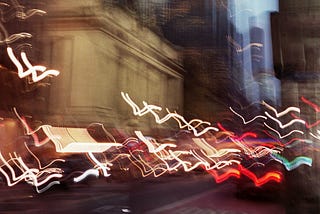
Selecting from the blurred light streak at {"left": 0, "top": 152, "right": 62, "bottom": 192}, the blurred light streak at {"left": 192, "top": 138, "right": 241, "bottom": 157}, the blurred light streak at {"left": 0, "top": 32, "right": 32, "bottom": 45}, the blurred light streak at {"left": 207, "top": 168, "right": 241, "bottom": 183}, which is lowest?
the blurred light streak at {"left": 207, "top": 168, "right": 241, "bottom": 183}

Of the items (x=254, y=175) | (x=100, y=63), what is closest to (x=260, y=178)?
(x=254, y=175)

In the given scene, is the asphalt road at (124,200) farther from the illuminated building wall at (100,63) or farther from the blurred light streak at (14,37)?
the blurred light streak at (14,37)

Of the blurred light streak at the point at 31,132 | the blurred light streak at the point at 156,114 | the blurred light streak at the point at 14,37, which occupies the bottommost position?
the blurred light streak at the point at 31,132

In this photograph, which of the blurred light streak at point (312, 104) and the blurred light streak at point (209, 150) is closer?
the blurred light streak at point (312, 104)

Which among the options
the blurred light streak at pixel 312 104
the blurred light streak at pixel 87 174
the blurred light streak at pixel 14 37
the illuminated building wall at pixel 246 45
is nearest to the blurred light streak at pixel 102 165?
the blurred light streak at pixel 87 174

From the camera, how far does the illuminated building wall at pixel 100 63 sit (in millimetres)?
5230

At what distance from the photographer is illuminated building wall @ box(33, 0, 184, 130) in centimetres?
523

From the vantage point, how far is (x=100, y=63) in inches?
208

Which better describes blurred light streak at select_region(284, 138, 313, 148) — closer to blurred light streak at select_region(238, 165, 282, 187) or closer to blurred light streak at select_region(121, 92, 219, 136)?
blurred light streak at select_region(121, 92, 219, 136)

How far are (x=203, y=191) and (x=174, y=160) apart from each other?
2.79 feet

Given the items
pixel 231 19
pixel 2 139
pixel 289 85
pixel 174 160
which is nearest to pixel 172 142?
pixel 174 160

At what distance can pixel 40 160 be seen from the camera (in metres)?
5.98

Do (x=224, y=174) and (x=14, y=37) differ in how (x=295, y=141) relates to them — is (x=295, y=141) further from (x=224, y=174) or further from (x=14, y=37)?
(x=224, y=174)

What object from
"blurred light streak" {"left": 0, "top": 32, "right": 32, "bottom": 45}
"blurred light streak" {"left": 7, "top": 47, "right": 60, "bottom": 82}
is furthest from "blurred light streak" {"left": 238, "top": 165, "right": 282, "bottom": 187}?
"blurred light streak" {"left": 0, "top": 32, "right": 32, "bottom": 45}
